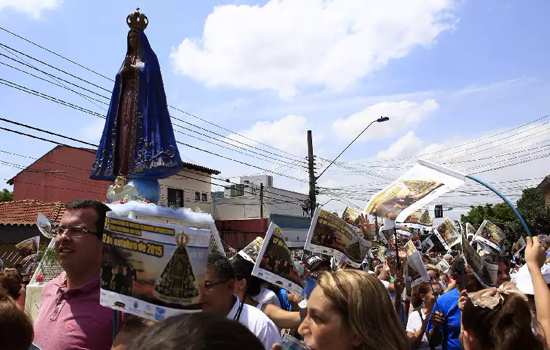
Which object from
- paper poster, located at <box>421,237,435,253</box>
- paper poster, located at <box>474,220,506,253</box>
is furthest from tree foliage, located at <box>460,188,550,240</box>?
paper poster, located at <box>474,220,506,253</box>

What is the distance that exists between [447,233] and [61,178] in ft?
90.8

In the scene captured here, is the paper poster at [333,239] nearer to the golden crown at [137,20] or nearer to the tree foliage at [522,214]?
the golden crown at [137,20]

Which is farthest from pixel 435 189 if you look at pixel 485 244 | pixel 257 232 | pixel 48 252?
pixel 257 232

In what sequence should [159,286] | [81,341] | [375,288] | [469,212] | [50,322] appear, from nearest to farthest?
[159,286] < [375,288] < [81,341] < [50,322] < [469,212]

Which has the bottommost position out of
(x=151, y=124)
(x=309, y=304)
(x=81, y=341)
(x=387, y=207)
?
(x=81, y=341)

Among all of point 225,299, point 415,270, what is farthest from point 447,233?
point 225,299

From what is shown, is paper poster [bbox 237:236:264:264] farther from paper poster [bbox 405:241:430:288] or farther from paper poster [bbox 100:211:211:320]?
paper poster [bbox 100:211:211:320]

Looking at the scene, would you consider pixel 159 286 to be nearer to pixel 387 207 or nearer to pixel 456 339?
pixel 387 207

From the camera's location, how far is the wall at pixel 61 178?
3366 cm

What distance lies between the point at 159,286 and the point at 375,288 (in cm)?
92

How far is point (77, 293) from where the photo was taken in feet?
9.94

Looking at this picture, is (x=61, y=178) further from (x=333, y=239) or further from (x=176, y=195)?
(x=333, y=239)

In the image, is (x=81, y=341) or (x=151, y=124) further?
(x=151, y=124)

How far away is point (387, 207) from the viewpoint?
4625 mm
